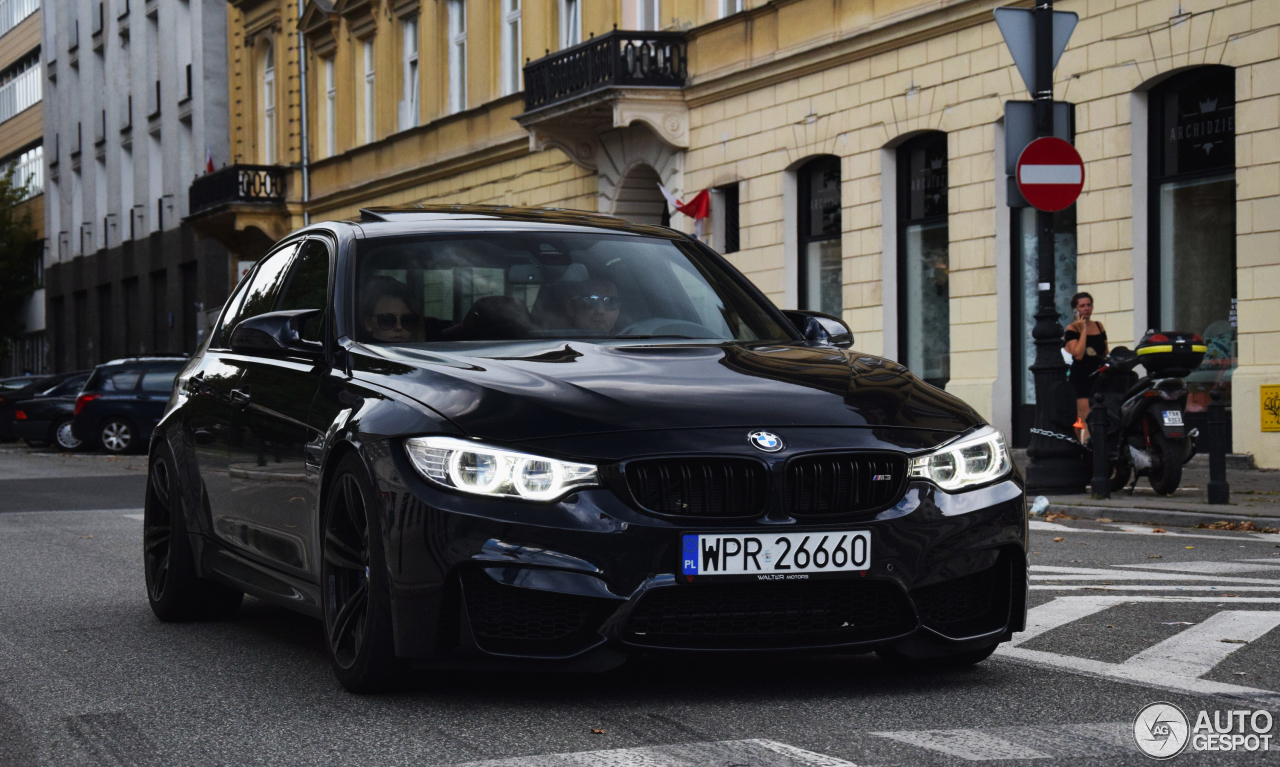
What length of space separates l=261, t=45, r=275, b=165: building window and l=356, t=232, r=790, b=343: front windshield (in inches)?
1557

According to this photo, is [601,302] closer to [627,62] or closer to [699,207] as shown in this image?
[699,207]

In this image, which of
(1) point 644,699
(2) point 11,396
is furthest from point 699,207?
(1) point 644,699

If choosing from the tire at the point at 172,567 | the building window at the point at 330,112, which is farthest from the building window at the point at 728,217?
the tire at the point at 172,567

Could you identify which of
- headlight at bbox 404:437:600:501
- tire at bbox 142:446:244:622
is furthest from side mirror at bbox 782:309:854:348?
tire at bbox 142:446:244:622

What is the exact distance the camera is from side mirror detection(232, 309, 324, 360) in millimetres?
6316

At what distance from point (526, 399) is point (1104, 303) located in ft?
49.9

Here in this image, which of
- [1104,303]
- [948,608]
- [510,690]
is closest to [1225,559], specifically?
[948,608]

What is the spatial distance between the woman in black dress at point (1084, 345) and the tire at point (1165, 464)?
265 centimetres

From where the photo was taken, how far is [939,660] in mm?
5926

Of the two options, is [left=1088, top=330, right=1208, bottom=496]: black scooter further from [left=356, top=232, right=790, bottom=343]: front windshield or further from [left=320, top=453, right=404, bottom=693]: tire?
[left=320, top=453, right=404, bottom=693]: tire

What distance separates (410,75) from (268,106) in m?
9.45

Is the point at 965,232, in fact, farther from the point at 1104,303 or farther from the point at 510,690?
the point at 510,690

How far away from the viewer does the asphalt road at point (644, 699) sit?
15.4ft

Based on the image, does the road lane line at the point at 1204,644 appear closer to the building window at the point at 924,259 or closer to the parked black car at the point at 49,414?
the building window at the point at 924,259
